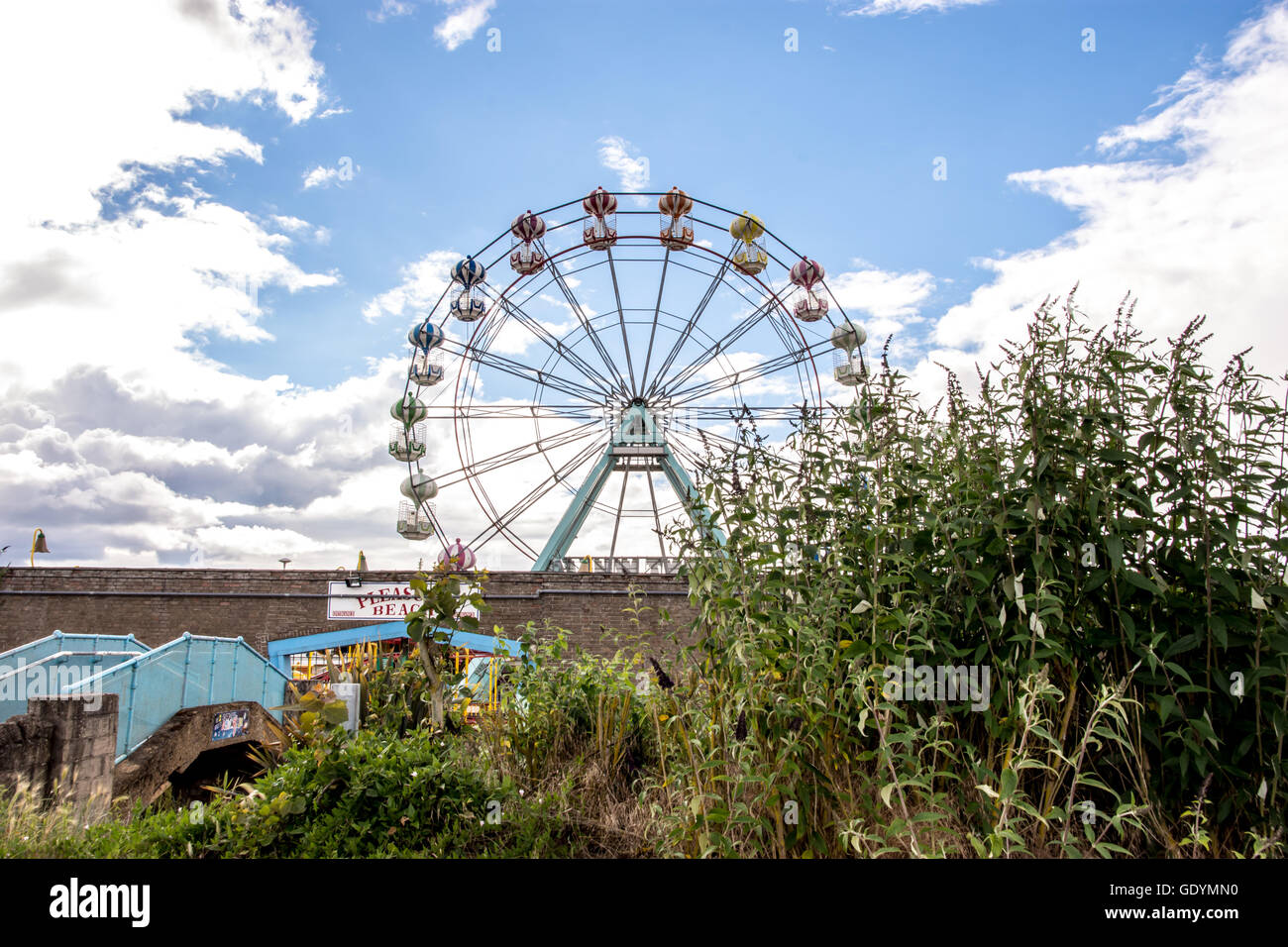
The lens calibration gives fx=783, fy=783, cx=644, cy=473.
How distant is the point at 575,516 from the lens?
71.3 feet

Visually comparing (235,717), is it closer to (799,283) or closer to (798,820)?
(798,820)

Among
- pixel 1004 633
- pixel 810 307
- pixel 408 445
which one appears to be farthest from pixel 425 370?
pixel 1004 633

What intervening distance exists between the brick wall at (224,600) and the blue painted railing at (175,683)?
8067 millimetres

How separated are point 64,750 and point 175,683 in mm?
3071

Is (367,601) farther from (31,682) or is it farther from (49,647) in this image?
(31,682)

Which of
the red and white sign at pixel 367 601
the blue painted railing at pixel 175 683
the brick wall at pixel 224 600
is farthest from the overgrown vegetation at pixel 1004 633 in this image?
the red and white sign at pixel 367 601

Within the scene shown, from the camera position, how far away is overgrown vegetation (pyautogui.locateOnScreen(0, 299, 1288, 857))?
246cm

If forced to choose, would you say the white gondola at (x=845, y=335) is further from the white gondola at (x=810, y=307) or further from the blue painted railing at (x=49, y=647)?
the blue painted railing at (x=49, y=647)

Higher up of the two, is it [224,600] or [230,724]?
[224,600]

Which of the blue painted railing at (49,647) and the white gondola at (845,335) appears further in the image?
the white gondola at (845,335)

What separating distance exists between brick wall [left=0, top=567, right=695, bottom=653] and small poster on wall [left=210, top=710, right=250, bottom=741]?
973 cm

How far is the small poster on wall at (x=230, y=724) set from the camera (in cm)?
970

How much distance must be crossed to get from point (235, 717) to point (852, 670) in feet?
31.8

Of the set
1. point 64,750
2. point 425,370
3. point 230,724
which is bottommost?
point 230,724
